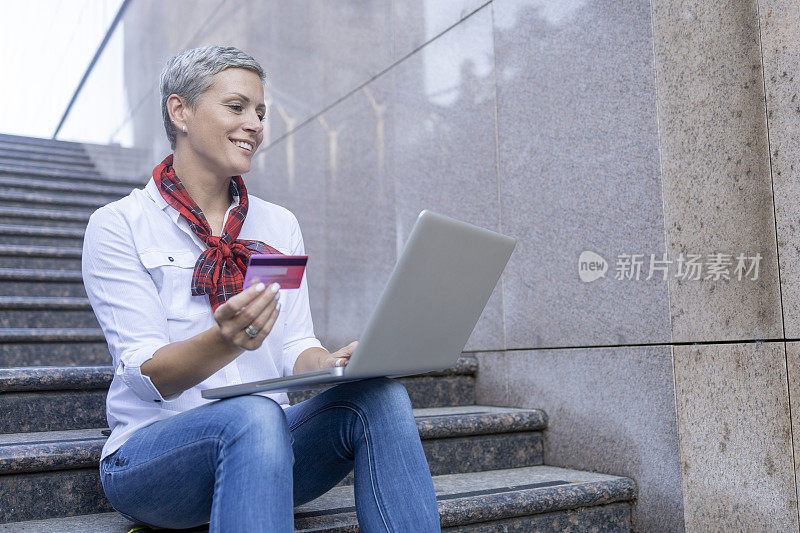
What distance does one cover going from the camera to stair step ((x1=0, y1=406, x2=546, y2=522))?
1.87 metres

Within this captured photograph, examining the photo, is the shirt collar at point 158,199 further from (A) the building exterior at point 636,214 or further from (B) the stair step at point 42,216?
(B) the stair step at point 42,216

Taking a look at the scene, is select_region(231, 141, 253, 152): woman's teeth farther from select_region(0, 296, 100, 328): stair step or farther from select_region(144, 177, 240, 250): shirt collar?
select_region(0, 296, 100, 328): stair step

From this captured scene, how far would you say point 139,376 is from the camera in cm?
149

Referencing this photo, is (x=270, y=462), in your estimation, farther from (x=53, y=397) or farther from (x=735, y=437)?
(x=735, y=437)

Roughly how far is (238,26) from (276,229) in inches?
165

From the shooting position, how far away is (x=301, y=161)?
475 centimetres

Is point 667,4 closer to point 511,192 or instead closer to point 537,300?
point 511,192

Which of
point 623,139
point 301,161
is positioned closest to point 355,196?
point 301,161

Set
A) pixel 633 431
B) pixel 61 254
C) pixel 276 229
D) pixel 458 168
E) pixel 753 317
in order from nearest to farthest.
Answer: pixel 276 229 → pixel 753 317 → pixel 633 431 → pixel 458 168 → pixel 61 254

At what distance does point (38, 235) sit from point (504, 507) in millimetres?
3187

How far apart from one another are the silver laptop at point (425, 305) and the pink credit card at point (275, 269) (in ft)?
0.50

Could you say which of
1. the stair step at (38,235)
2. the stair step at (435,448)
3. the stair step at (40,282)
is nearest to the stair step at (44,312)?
the stair step at (40,282)

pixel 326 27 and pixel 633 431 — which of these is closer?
pixel 633 431
